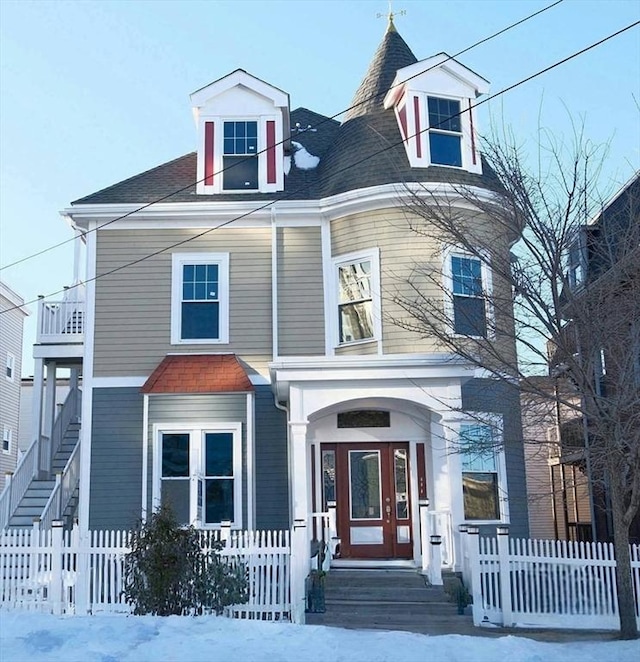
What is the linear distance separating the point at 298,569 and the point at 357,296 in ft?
17.7

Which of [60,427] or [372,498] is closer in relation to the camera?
[372,498]

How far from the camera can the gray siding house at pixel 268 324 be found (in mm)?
15289

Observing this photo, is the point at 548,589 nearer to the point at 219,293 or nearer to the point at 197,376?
the point at 197,376

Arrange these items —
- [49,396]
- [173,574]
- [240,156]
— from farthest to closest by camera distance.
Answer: [49,396] < [240,156] < [173,574]

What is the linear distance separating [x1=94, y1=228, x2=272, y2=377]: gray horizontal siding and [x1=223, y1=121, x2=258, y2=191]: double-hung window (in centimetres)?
109

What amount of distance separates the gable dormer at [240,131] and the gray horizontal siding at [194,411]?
432 centimetres

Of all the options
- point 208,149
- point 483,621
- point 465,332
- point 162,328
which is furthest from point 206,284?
point 483,621

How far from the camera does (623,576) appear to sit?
36.8 feet

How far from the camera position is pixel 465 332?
13.4m

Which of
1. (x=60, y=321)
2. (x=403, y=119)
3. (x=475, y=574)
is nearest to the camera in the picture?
(x=475, y=574)

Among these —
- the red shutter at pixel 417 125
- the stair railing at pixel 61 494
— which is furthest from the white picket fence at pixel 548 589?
the stair railing at pixel 61 494

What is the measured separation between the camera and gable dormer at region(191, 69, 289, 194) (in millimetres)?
17016

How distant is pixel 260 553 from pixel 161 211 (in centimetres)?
691

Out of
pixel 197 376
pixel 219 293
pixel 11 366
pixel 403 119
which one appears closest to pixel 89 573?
pixel 197 376
